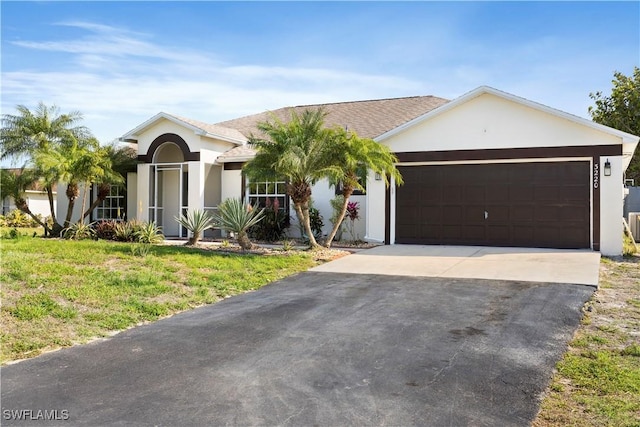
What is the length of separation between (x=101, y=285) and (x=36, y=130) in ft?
46.2

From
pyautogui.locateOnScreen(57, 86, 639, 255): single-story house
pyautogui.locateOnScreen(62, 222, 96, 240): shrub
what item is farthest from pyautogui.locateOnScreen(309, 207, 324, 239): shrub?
pyautogui.locateOnScreen(62, 222, 96, 240): shrub

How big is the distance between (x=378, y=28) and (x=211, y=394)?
1059 cm

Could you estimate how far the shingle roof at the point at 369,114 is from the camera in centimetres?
1950

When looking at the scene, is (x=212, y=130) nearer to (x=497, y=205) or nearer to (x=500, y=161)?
(x=500, y=161)

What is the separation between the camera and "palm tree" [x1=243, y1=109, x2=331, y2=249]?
1289cm

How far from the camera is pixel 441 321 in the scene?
6.58 m

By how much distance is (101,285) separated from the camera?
8.23m

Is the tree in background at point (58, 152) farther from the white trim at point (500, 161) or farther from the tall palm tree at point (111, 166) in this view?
the white trim at point (500, 161)

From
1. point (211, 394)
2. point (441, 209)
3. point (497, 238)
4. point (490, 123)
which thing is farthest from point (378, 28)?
point (211, 394)

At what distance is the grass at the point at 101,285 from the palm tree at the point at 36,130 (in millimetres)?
8304

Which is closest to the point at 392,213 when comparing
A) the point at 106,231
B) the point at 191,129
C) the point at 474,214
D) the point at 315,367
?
the point at 474,214

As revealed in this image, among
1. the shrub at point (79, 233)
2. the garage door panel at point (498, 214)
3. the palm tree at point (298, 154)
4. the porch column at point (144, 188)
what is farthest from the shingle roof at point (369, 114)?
the shrub at point (79, 233)

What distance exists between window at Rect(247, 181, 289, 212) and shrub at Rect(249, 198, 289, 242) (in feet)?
2.20

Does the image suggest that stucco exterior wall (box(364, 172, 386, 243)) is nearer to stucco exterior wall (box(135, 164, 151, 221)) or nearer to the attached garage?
the attached garage
